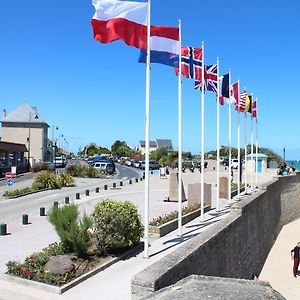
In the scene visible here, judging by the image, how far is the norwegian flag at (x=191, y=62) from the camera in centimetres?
1625

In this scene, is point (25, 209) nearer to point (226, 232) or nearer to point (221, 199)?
point (221, 199)

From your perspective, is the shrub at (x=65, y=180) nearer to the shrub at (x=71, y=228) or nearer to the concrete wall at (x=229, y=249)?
the concrete wall at (x=229, y=249)

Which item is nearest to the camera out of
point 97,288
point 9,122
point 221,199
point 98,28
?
point 97,288

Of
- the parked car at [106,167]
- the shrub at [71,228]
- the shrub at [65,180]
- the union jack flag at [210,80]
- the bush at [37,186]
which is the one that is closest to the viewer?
the shrub at [71,228]

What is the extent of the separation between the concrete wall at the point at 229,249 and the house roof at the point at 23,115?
7483cm

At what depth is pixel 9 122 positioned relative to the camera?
94.2 m

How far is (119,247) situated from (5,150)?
136 ft

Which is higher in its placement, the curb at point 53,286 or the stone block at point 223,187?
the stone block at point 223,187

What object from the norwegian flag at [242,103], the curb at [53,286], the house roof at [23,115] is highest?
the house roof at [23,115]

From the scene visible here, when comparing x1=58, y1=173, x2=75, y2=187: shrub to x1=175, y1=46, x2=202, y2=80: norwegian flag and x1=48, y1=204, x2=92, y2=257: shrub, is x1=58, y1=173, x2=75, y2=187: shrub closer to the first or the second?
x1=175, y1=46, x2=202, y2=80: norwegian flag

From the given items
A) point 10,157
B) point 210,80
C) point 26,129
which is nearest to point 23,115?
point 26,129

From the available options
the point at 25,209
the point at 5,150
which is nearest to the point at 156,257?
the point at 25,209

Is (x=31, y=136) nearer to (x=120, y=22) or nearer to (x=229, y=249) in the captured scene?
(x=120, y=22)

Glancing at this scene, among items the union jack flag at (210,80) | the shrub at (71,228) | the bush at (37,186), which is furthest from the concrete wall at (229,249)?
the bush at (37,186)
